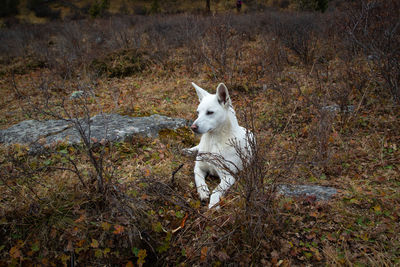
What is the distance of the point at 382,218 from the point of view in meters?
2.24

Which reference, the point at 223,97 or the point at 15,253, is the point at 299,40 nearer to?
the point at 223,97

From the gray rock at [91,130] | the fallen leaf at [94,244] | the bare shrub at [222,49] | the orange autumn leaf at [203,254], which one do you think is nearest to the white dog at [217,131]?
the orange autumn leaf at [203,254]

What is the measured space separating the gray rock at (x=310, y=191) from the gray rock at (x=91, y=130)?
2357 millimetres

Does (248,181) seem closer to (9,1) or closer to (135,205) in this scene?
(135,205)

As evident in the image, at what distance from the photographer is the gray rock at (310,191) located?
257cm

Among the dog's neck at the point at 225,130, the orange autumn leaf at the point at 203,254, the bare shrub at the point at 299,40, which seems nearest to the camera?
the orange autumn leaf at the point at 203,254

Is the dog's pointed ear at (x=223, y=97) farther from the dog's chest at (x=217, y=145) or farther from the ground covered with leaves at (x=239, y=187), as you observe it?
the dog's chest at (x=217, y=145)

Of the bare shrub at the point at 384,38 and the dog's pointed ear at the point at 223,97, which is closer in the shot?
the dog's pointed ear at the point at 223,97

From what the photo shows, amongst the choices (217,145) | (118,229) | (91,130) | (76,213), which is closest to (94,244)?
(118,229)

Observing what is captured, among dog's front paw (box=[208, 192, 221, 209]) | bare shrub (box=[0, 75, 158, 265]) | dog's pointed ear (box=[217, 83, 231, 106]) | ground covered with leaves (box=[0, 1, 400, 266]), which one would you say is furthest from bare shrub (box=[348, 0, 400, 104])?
bare shrub (box=[0, 75, 158, 265])

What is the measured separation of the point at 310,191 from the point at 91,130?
3187 millimetres

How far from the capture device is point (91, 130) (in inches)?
149

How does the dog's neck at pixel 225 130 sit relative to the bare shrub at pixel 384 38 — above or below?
below

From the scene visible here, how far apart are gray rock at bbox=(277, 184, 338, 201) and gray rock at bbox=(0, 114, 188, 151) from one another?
2.36 m
